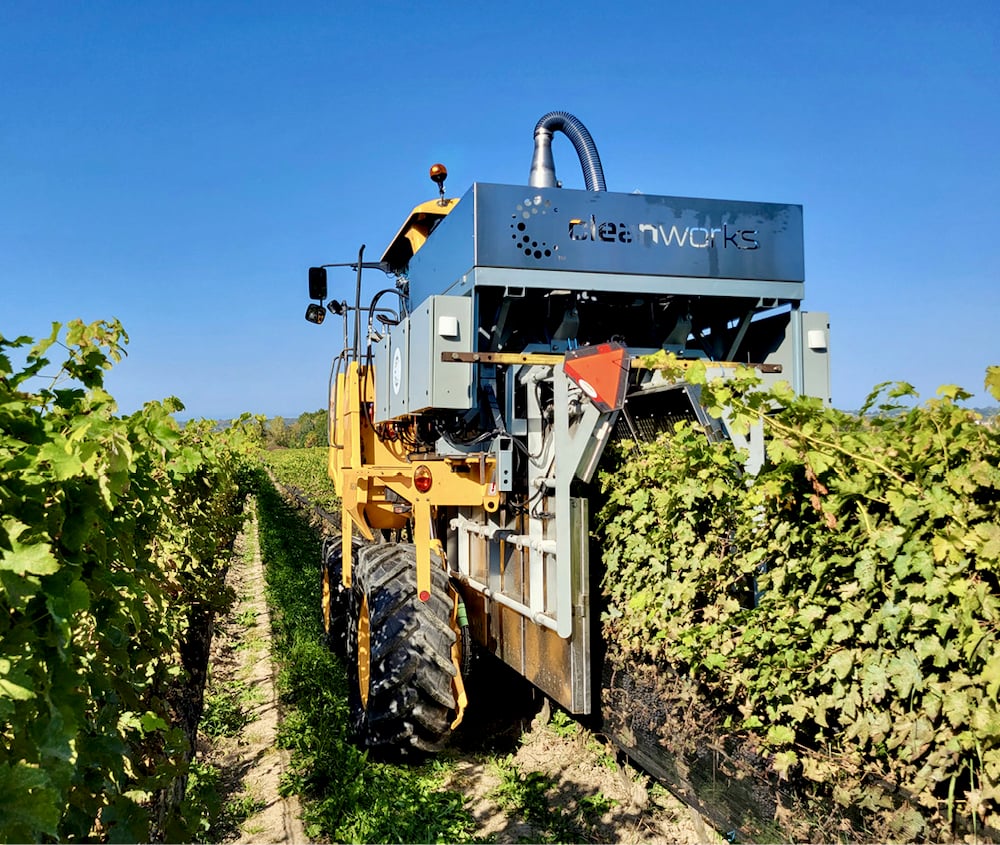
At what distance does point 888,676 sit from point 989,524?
499mm

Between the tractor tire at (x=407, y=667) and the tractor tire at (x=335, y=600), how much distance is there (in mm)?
1651

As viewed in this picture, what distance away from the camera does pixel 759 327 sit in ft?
17.8

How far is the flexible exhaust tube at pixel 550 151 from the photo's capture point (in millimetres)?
6164

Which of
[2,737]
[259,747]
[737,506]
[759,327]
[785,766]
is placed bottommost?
[259,747]

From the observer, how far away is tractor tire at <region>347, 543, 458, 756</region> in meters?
4.53

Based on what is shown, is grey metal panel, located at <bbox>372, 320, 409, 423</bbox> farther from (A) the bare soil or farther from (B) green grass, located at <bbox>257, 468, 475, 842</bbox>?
(A) the bare soil

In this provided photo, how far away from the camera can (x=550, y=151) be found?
6297mm

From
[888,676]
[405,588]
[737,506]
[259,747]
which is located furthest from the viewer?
[259,747]

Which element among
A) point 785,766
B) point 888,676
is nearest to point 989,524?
point 888,676

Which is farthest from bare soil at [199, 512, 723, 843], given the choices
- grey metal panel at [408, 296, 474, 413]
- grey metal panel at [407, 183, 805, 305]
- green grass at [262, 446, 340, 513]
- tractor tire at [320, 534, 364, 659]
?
green grass at [262, 446, 340, 513]

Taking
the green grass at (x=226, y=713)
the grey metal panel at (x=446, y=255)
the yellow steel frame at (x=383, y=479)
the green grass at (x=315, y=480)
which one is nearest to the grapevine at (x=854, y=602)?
the yellow steel frame at (x=383, y=479)

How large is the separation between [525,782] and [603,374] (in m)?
2.43

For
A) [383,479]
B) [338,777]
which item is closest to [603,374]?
[383,479]

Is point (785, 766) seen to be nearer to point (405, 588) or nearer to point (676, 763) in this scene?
point (676, 763)
